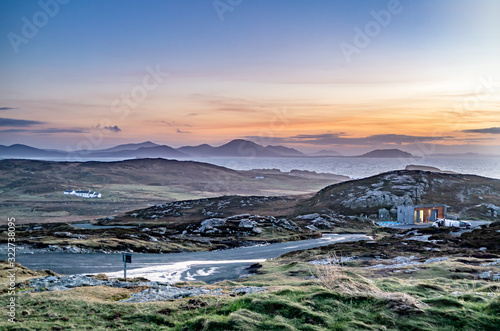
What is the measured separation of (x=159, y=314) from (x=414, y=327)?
826 centimetres

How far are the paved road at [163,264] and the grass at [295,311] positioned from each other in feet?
65.4

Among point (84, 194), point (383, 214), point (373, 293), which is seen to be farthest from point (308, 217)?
point (84, 194)

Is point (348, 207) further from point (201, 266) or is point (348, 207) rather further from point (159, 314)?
point (159, 314)

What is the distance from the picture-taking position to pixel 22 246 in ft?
149

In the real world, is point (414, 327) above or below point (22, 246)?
above

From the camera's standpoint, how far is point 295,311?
11844mm

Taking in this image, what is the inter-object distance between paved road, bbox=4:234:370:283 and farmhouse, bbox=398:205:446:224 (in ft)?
138

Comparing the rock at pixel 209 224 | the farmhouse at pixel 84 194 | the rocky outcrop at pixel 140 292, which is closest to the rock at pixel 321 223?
the rock at pixel 209 224

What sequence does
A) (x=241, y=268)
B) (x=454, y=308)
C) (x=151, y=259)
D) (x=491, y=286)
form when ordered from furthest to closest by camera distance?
(x=151, y=259) → (x=241, y=268) → (x=491, y=286) → (x=454, y=308)

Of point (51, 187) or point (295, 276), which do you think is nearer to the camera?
point (295, 276)

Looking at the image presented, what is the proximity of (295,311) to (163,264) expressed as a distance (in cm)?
3373

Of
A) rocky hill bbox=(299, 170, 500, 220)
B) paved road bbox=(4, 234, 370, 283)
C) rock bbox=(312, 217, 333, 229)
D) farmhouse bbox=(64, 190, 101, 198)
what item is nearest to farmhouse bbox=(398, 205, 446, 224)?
rocky hill bbox=(299, 170, 500, 220)

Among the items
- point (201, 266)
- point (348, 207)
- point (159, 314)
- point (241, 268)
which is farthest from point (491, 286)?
point (348, 207)

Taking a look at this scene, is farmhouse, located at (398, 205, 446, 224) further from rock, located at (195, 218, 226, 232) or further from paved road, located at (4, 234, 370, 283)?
paved road, located at (4, 234, 370, 283)
